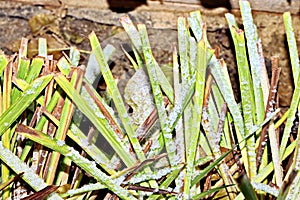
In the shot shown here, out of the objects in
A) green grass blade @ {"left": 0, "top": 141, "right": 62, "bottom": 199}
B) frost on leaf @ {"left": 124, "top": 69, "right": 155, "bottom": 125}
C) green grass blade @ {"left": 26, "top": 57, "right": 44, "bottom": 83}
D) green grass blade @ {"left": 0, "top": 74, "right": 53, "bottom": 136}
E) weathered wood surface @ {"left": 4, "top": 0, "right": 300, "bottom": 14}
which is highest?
weathered wood surface @ {"left": 4, "top": 0, "right": 300, "bottom": 14}

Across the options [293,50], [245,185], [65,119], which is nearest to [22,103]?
[65,119]

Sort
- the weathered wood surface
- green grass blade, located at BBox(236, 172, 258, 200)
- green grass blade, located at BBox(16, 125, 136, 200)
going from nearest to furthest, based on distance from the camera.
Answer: green grass blade, located at BBox(236, 172, 258, 200) < green grass blade, located at BBox(16, 125, 136, 200) < the weathered wood surface

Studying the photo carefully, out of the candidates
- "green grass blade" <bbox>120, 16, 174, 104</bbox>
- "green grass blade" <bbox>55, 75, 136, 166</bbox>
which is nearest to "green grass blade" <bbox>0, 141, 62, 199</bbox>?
"green grass blade" <bbox>55, 75, 136, 166</bbox>

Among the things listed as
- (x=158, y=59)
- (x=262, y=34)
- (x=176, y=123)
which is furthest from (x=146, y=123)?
(x=262, y=34)

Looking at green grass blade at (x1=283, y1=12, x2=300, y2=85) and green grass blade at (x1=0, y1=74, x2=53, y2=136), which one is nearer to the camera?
green grass blade at (x1=0, y1=74, x2=53, y2=136)

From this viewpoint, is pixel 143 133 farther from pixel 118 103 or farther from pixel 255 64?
pixel 255 64

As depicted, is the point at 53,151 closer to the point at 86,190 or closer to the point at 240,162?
the point at 86,190

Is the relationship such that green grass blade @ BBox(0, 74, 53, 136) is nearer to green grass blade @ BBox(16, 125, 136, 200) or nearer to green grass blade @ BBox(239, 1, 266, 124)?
green grass blade @ BBox(16, 125, 136, 200)
